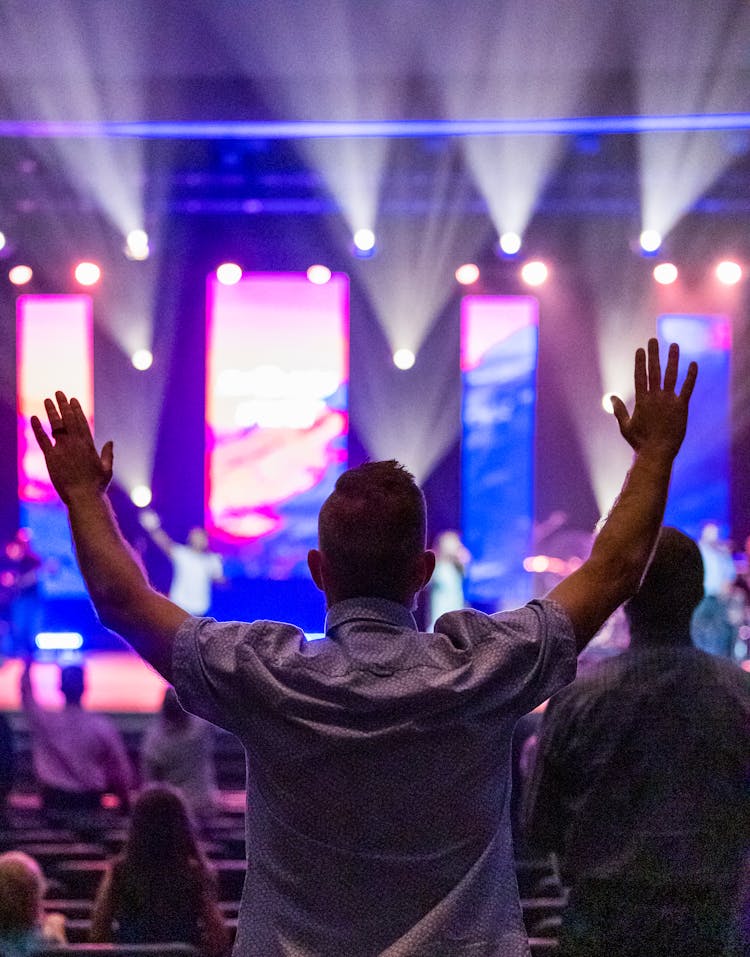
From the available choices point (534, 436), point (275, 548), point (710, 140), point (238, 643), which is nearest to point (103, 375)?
point (275, 548)

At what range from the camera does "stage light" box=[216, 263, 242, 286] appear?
37.3 ft

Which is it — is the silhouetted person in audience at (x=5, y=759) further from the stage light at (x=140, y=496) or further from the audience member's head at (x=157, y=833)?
the stage light at (x=140, y=496)

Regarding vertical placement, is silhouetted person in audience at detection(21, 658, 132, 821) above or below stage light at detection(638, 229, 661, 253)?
below

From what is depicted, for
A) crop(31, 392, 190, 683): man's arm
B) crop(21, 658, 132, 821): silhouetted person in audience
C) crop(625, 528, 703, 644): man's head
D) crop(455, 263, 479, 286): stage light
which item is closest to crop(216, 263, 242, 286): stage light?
crop(455, 263, 479, 286): stage light

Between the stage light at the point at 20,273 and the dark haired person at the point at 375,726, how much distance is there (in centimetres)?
1122

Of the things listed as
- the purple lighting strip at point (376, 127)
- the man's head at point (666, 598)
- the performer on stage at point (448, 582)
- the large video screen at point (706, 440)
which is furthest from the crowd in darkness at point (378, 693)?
the large video screen at point (706, 440)

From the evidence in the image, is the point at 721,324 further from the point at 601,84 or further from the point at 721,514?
the point at 601,84

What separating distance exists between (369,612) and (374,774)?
0.18 meters

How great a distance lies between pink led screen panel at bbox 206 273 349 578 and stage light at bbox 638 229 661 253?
Result: 3.28m

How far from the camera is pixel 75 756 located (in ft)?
15.2

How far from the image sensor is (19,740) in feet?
26.5

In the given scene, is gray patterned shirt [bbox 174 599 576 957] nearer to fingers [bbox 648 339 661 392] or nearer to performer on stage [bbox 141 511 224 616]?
fingers [bbox 648 339 661 392]

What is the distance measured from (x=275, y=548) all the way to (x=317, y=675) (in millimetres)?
10314

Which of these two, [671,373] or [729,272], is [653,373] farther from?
[729,272]
